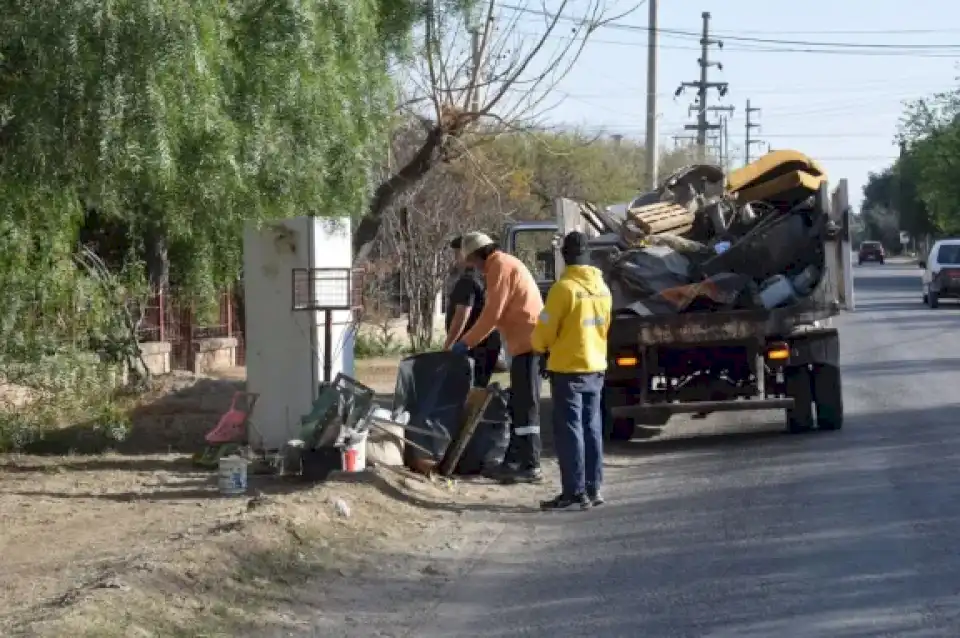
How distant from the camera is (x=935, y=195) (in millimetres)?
73562

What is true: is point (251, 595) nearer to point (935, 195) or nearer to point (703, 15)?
point (703, 15)

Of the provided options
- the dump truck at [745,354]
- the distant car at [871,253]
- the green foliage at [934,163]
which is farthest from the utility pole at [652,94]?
the distant car at [871,253]

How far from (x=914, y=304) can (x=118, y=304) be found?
104 ft

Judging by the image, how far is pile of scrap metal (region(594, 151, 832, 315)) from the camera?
13625 mm

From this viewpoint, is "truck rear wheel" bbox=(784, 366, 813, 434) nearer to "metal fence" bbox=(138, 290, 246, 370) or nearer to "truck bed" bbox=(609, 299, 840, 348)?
"truck bed" bbox=(609, 299, 840, 348)

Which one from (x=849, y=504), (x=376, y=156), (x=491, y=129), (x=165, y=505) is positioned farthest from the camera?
(x=491, y=129)

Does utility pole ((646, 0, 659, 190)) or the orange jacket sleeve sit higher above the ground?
utility pole ((646, 0, 659, 190))

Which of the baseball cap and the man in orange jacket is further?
the baseball cap

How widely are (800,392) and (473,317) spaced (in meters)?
3.13

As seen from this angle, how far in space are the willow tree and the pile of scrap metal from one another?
9.37ft

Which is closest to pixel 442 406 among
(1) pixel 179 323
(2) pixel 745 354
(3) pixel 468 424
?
(3) pixel 468 424

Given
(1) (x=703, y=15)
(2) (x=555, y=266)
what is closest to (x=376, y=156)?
(2) (x=555, y=266)

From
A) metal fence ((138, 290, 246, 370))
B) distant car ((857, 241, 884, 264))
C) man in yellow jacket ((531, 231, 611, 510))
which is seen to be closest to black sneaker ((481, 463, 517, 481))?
man in yellow jacket ((531, 231, 611, 510))

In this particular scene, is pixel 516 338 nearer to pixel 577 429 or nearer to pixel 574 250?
pixel 574 250
